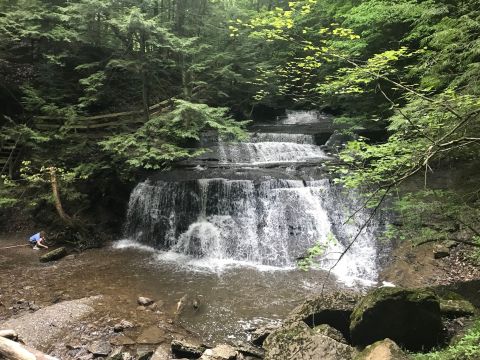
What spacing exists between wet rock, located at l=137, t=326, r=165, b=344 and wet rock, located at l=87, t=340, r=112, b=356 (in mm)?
573

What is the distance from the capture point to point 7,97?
15766 millimetres

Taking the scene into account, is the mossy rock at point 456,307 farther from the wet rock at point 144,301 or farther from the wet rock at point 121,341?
the wet rock at point 144,301

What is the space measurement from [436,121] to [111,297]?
26.2 ft

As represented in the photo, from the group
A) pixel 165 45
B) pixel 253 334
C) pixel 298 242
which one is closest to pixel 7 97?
pixel 165 45

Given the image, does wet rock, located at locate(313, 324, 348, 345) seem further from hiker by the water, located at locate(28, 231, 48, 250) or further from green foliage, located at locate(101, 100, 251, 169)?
hiker by the water, located at locate(28, 231, 48, 250)

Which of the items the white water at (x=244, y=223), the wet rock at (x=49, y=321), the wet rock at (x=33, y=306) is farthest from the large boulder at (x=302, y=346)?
the wet rock at (x=33, y=306)

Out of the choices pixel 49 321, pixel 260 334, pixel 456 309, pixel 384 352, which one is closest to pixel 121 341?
pixel 49 321

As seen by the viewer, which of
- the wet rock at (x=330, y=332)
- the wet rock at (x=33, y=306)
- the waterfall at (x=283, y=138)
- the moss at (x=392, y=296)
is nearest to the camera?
the moss at (x=392, y=296)

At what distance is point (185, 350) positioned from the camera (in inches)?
255

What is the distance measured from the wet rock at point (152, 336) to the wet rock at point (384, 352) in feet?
13.1

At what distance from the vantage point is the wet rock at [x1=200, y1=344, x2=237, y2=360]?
6203 millimetres

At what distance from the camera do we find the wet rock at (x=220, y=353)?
620 centimetres

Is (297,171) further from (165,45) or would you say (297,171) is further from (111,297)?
(111,297)

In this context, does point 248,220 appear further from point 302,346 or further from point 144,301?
point 302,346
